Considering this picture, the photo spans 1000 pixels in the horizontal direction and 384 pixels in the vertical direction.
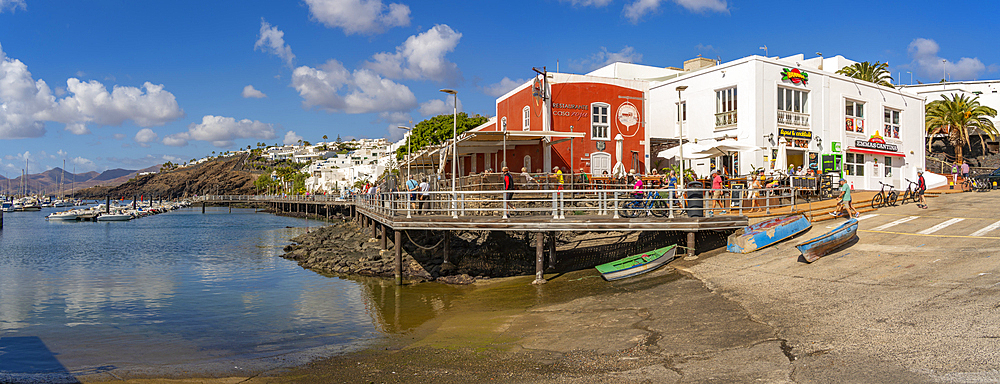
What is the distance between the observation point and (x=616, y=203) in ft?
52.3

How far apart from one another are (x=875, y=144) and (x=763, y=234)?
2126 centimetres

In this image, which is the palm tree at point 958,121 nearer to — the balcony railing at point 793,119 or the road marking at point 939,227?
the balcony railing at point 793,119

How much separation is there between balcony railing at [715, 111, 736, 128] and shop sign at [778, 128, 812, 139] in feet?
6.97

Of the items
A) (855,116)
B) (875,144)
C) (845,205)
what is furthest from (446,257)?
(875,144)

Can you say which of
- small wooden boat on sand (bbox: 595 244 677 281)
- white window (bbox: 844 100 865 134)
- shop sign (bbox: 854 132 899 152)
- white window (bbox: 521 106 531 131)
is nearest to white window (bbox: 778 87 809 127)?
white window (bbox: 844 100 865 134)

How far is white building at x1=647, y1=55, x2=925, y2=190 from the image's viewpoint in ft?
86.5

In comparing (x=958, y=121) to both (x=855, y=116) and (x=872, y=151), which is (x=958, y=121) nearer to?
(x=872, y=151)

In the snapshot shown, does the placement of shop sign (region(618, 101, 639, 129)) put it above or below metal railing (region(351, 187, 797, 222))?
above

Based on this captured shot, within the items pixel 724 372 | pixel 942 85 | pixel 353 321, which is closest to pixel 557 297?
pixel 353 321

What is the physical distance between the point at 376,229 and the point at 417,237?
25.7 ft

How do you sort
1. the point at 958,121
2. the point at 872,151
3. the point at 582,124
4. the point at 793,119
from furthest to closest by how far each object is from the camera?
1. the point at 958,121
2. the point at 872,151
3. the point at 582,124
4. the point at 793,119

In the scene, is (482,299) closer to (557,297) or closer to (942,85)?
(557,297)

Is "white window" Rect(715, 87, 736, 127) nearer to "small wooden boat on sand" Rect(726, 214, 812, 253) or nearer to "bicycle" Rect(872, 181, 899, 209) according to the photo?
"bicycle" Rect(872, 181, 899, 209)

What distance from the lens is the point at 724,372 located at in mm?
7664
